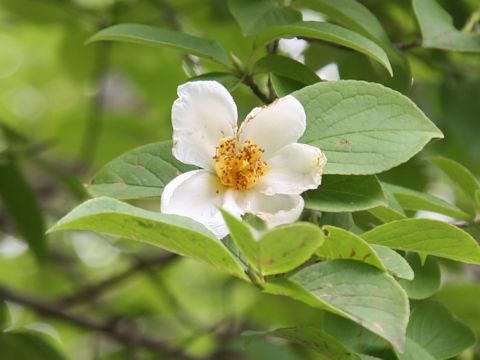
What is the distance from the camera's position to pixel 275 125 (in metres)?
0.68

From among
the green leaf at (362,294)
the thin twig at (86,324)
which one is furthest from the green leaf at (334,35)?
the thin twig at (86,324)

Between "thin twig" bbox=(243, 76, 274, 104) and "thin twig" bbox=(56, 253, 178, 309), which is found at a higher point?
"thin twig" bbox=(243, 76, 274, 104)

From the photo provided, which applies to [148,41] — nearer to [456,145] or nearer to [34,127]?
[456,145]

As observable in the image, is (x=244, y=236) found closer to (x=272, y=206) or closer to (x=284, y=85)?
(x=272, y=206)

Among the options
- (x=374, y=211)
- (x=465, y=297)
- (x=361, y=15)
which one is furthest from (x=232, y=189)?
(x=465, y=297)

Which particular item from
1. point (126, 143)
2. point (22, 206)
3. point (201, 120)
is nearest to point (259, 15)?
point (201, 120)

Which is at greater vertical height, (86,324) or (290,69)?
(290,69)

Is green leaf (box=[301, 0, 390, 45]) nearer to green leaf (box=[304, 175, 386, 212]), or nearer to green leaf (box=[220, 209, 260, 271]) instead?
green leaf (box=[304, 175, 386, 212])

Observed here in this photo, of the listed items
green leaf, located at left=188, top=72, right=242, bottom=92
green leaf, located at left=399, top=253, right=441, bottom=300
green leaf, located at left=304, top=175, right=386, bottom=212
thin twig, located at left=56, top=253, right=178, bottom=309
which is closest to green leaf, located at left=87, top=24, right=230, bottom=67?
green leaf, located at left=188, top=72, right=242, bottom=92

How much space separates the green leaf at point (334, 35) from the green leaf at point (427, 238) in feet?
0.62

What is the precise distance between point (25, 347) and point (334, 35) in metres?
0.89

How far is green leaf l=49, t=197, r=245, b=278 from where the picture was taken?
0.52 metres

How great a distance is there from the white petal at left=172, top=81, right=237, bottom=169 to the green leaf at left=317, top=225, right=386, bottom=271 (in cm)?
17

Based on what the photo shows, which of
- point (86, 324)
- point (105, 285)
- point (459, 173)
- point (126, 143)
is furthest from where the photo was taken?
point (126, 143)
